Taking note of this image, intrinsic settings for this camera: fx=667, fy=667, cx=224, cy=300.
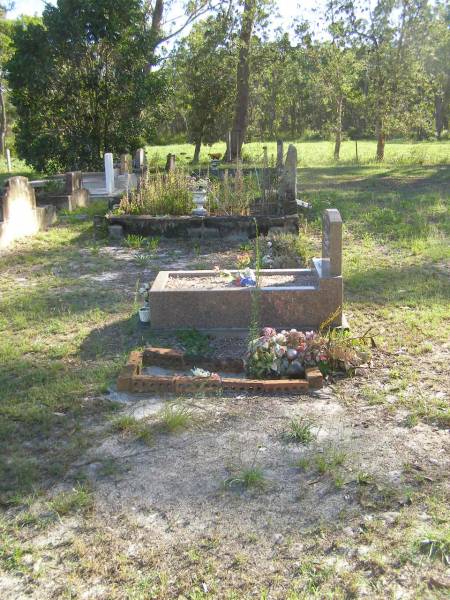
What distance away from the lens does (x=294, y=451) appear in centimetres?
388

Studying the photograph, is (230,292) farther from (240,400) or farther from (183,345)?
(240,400)

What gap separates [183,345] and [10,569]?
9.49 feet

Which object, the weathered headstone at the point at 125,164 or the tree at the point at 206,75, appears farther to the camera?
the tree at the point at 206,75

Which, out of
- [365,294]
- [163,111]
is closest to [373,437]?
[365,294]

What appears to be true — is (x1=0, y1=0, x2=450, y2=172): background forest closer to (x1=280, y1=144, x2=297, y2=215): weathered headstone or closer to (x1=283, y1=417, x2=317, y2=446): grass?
(x1=280, y1=144, x2=297, y2=215): weathered headstone

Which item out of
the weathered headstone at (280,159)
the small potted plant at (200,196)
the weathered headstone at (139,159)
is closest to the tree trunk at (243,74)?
the weathered headstone at (139,159)

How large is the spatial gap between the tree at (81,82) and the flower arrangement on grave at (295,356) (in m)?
14.8

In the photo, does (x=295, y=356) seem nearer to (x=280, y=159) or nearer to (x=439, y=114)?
(x=280, y=159)

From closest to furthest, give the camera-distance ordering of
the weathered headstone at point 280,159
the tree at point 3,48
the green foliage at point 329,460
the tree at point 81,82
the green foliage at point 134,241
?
1. the green foliage at point 329,460
2. the green foliage at point 134,241
3. the weathered headstone at point 280,159
4. the tree at point 81,82
5. the tree at point 3,48

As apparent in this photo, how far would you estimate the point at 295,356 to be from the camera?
5.03 m

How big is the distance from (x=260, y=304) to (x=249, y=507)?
2771 millimetres

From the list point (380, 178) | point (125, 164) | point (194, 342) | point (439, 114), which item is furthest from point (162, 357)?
point (439, 114)

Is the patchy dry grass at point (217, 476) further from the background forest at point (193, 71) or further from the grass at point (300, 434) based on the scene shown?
the background forest at point (193, 71)

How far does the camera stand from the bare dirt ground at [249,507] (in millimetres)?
2809
